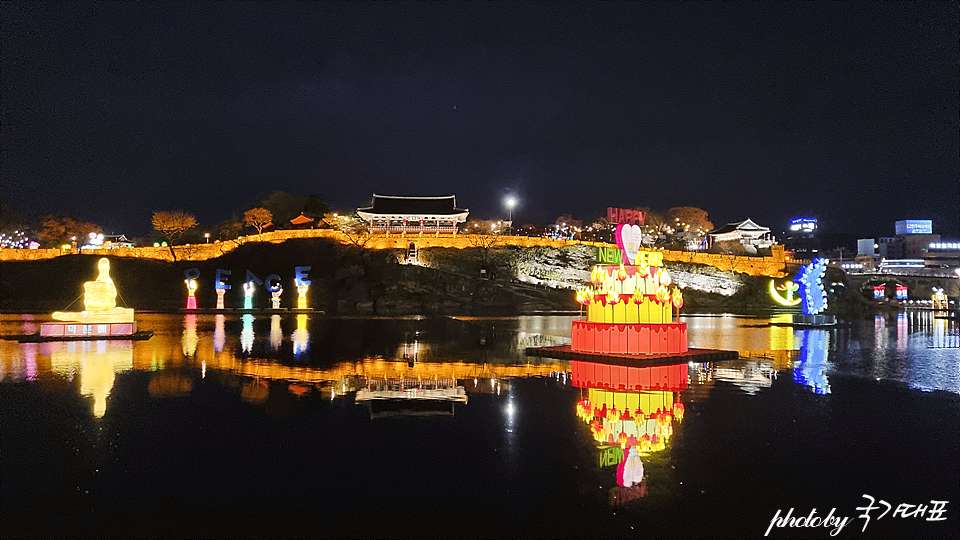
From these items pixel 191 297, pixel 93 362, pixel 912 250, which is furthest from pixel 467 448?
pixel 912 250

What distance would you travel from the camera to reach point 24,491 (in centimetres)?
816

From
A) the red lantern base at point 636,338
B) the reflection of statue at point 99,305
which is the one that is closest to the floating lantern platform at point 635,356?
the red lantern base at point 636,338

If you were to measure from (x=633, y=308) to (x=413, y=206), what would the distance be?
60.3m

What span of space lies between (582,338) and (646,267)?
3.27 meters

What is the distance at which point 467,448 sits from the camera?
33.5 ft


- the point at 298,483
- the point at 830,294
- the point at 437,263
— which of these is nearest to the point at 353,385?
the point at 298,483

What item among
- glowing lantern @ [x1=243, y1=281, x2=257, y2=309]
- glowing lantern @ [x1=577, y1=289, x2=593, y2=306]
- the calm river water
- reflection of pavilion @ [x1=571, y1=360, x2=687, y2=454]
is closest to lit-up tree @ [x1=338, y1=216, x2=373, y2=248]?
glowing lantern @ [x1=243, y1=281, x2=257, y2=309]

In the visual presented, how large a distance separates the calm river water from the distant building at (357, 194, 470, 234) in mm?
56548

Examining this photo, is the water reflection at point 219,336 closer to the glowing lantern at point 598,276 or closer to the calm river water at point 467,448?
the calm river water at point 467,448

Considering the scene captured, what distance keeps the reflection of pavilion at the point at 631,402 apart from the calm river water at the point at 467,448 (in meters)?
0.08

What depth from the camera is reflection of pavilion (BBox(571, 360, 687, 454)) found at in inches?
427

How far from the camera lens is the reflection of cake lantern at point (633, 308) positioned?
66.4ft

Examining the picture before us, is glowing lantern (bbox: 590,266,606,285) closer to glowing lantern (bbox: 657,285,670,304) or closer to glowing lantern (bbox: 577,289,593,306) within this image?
glowing lantern (bbox: 577,289,593,306)

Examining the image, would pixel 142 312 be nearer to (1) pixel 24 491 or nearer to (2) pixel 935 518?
(1) pixel 24 491
